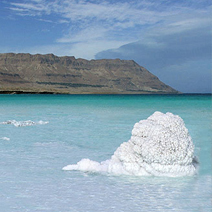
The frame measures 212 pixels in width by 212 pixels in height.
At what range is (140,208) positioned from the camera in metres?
5.25

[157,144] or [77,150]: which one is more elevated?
[157,144]

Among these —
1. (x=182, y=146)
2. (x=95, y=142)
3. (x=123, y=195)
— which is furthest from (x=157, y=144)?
(x=95, y=142)

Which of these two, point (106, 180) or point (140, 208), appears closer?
point (140, 208)

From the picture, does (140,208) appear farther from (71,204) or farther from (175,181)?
(175,181)

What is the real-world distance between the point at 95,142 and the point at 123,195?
19.7 feet

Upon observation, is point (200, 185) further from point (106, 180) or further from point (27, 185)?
point (27, 185)

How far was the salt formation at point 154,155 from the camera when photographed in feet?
23.1

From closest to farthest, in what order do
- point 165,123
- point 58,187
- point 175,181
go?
point 58,187, point 175,181, point 165,123

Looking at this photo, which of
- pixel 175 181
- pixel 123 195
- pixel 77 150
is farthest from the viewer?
pixel 77 150

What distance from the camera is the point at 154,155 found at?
7.04 meters

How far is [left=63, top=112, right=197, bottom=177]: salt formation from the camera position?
7035mm

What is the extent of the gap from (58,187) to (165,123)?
3032 millimetres

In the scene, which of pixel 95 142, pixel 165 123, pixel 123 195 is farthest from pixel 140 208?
pixel 95 142

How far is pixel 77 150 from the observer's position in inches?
398
